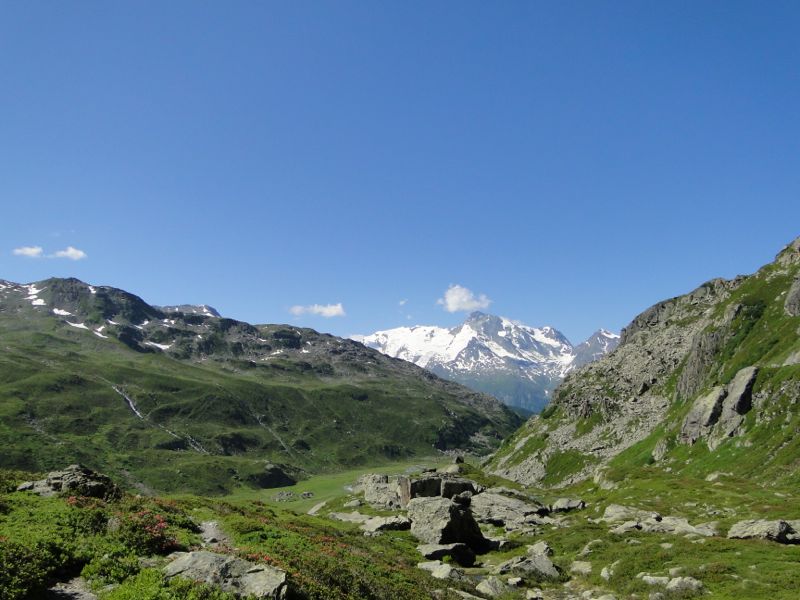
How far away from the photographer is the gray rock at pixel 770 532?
128 feet

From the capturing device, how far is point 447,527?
5094cm

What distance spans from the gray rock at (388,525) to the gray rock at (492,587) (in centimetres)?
2171

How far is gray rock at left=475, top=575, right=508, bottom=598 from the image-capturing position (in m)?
35.0

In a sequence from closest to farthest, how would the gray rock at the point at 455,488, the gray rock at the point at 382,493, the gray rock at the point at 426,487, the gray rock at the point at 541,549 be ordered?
the gray rock at the point at 541,549, the gray rock at the point at 426,487, the gray rock at the point at 455,488, the gray rock at the point at 382,493

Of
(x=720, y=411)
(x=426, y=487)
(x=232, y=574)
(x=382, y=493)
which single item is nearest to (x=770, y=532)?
(x=232, y=574)

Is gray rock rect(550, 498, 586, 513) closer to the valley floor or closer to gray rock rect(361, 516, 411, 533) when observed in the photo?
the valley floor

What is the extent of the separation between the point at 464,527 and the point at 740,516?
2995 centimetres

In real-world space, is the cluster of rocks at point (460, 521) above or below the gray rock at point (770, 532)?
below

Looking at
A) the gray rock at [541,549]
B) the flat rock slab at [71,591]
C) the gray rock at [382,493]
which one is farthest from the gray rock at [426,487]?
the flat rock slab at [71,591]

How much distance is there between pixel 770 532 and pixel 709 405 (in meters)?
96.0

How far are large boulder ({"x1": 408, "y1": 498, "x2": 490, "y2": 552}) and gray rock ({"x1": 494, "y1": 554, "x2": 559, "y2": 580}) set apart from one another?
7.85 meters

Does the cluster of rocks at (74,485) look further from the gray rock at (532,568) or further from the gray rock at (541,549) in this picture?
the gray rock at (541,549)

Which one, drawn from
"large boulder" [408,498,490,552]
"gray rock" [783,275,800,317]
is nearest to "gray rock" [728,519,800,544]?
"large boulder" [408,498,490,552]

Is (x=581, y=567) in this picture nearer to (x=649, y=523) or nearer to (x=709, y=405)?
(x=649, y=523)
